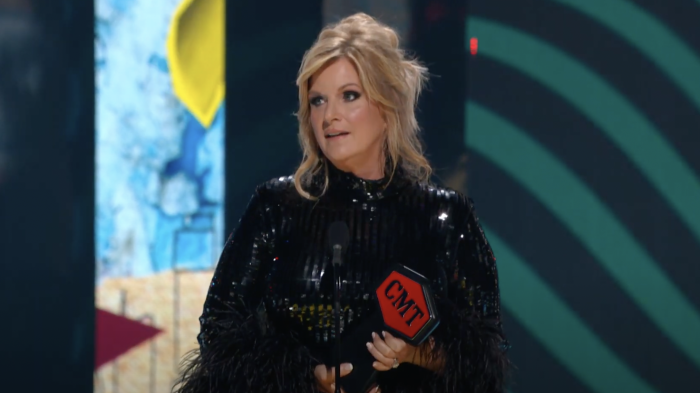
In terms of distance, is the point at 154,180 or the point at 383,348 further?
the point at 154,180

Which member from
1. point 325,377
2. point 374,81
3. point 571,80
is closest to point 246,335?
point 325,377

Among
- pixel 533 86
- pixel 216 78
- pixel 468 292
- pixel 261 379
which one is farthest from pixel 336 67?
pixel 533 86

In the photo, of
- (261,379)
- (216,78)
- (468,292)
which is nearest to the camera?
(261,379)

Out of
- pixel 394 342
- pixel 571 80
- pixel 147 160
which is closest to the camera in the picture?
pixel 394 342

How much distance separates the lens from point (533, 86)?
281 centimetres

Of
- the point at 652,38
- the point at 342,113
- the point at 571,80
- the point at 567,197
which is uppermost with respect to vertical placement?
the point at 652,38

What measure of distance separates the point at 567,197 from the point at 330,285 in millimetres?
1558

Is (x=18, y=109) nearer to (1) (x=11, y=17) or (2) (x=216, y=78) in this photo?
(1) (x=11, y=17)

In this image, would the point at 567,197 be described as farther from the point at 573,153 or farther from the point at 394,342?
the point at 394,342

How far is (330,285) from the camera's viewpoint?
1.50m

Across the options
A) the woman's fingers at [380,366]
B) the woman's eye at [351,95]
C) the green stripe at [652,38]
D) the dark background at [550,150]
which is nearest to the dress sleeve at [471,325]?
the woman's fingers at [380,366]

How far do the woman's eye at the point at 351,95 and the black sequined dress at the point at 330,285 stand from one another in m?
0.16

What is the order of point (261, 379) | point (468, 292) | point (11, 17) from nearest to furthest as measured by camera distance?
point (261, 379) < point (468, 292) < point (11, 17)

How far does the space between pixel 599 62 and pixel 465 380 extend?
1.73 meters
